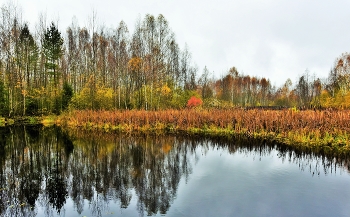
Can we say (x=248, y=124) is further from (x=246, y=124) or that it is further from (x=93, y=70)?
(x=93, y=70)

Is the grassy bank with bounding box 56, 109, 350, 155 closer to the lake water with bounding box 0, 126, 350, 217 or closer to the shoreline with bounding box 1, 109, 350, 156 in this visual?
the shoreline with bounding box 1, 109, 350, 156

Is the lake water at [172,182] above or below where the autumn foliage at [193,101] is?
below

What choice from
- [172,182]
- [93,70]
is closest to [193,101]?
[93,70]

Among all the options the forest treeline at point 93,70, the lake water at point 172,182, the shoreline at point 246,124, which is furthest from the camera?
the forest treeline at point 93,70

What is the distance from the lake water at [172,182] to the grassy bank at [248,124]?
6.45 ft

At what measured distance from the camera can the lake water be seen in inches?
198

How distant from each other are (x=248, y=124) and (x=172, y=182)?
8.33 meters

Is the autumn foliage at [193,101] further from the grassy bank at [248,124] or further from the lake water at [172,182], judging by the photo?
the lake water at [172,182]

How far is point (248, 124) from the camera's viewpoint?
13680 mm

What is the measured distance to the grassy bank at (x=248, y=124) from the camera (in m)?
10.8

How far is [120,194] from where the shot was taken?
5742mm

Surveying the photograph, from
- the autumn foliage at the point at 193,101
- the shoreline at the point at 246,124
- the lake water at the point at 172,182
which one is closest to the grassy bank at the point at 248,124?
the shoreline at the point at 246,124

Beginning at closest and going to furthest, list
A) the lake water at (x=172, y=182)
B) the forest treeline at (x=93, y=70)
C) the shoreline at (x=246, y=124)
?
the lake water at (x=172, y=182) < the shoreline at (x=246, y=124) < the forest treeline at (x=93, y=70)

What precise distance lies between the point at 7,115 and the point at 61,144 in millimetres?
15396
